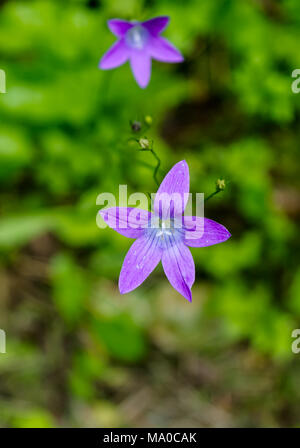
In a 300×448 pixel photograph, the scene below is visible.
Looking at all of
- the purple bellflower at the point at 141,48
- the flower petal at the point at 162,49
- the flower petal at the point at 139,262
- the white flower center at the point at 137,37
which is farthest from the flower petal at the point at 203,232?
the white flower center at the point at 137,37

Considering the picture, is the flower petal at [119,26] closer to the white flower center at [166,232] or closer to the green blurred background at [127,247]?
the green blurred background at [127,247]

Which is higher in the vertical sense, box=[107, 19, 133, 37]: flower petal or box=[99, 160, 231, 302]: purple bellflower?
box=[107, 19, 133, 37]: flower petal

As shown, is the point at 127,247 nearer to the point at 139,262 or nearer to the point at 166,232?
the point at 166,232

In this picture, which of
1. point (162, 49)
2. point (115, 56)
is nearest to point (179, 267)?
point (115, 56)

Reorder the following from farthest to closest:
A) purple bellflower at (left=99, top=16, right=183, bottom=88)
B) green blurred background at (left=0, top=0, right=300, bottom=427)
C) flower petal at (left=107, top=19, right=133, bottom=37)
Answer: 1. green blurred background at (left=0, top=0, right=300, bottom=427)
2. purple bellflower at (left=99, top=16, right=183, bottom=88)
3. flower petal at (left=107, top=19, right=133, bottom=37)

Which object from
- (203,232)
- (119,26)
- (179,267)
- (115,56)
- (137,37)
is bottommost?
(179,267)

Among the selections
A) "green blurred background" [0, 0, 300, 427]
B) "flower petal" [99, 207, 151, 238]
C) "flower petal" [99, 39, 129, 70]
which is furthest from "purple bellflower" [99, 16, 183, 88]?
"flower petal" [99, 207, 151, 238]

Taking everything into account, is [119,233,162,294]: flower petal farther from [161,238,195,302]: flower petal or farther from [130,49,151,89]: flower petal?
[130,49,151,89]: flower petal

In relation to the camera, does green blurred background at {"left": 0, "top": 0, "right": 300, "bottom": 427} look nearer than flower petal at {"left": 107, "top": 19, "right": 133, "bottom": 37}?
No
